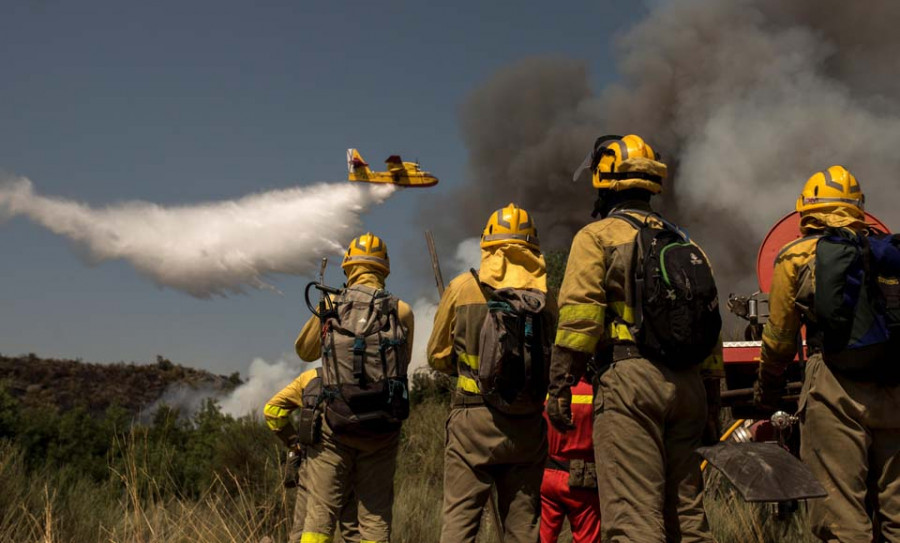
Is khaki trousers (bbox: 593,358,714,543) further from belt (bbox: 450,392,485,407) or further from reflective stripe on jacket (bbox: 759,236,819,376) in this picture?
belt (bbox: 450,392,485,407)

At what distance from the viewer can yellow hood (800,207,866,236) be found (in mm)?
4297

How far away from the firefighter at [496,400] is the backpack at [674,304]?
0.89m

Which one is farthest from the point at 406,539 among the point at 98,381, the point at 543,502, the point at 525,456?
the point at 98,381

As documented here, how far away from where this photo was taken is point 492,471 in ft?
15.5

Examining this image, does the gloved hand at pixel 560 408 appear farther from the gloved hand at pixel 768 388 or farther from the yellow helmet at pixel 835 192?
the yellow helmet at pixel 835 192

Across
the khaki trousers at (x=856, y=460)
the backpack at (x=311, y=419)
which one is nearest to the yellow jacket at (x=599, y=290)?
the khaki trousers at (x=856, y=460)

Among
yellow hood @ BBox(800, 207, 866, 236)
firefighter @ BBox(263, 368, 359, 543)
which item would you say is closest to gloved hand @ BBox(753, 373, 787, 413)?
yellow hood @ BBox(800, 207, 866, 236)

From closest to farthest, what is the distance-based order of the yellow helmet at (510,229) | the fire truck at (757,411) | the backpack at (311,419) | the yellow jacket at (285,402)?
1. the fire truck at (757,411)
2. the yellow helmet at (510,229)
3. the backpack at (311,419)
4. the yellow jacket at (285,402)

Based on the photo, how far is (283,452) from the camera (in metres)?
11.0

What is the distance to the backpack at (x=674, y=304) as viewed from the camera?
12.3ft

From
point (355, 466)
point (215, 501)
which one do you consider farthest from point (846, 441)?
point (215, 501)

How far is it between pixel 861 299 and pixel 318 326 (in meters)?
3.46

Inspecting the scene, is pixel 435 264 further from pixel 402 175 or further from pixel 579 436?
pixel 402 175

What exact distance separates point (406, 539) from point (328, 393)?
2.73 meters
